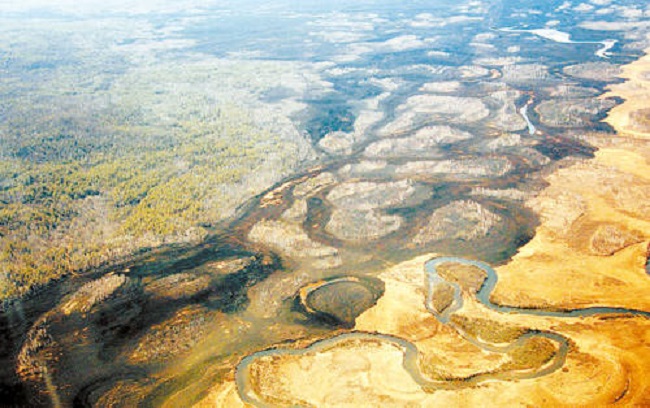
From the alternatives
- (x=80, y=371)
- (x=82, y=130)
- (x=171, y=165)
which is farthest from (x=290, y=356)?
(x=82, y=130)

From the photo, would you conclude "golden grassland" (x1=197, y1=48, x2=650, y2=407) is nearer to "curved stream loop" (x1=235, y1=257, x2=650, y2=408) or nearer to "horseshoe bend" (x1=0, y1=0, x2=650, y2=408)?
"horseshoe bend" (x1=0, y1=0, x2=650, y2=408)

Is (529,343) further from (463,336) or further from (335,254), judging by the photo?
(335,254)

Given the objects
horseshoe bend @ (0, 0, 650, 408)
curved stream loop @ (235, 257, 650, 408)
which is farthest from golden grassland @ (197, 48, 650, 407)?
curved stream loop @ (235, 257, 650, 408)

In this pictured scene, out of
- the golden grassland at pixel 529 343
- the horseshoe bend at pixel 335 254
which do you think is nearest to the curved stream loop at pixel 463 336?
the horseshoe bend at pixel 335 254

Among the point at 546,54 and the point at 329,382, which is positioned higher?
the point at 546,54

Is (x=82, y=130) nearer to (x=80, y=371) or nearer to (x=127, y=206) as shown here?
(x=127, y=206)
